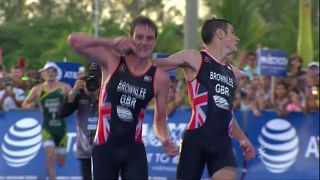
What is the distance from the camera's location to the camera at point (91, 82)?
1038cm

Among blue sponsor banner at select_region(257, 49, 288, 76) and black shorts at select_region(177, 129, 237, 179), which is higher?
blue sponsor banner at select_region(257, 49, 288, 76)

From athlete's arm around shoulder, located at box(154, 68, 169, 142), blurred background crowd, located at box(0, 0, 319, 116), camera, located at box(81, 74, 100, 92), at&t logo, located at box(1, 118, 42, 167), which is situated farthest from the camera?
at&t logo, located at box(1, 118, 42, 167)

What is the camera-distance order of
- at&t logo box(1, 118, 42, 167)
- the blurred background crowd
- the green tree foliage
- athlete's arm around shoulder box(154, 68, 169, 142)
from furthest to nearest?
the green tree foliage, at&t logo box(1, 118, 42, 167), the blurred background crowd, athlete's arm around shoulder box(154, 68, 169, 142)

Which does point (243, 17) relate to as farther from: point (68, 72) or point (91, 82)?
point (91, 82)

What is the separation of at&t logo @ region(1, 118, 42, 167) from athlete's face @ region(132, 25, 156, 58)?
9454mm

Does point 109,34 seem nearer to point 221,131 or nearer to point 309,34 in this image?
point 309,34

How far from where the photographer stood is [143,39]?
7.69m

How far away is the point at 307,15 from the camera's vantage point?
914 inches

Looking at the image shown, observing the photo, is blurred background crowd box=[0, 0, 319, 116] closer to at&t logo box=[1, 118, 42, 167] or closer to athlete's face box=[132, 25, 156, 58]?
at&t logo box=[1, 118, 42, 167]

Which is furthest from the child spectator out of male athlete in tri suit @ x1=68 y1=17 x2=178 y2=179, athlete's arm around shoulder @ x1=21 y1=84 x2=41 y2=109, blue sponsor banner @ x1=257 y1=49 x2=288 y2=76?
male athlete in tri suit @ x1=68 y1=17 x2=178 y2=179

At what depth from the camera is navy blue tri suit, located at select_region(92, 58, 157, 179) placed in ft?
25.1

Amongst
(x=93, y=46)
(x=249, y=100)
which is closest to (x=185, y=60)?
(x=93, y=46)

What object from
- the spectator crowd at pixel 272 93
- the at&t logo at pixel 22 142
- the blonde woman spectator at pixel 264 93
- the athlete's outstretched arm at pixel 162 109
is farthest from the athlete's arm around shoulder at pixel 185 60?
the at&t logo at pixel 22 142

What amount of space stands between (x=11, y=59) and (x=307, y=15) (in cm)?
2961
